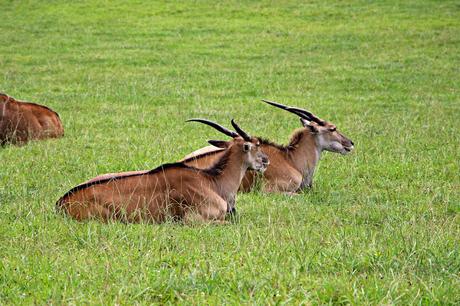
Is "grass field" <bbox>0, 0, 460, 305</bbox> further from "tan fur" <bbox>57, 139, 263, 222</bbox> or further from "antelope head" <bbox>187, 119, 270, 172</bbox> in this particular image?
"antelope head" <bbox>187, 119, 270, 172</bbox>

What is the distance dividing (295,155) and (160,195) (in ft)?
10.6

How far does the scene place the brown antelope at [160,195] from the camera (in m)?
7.61

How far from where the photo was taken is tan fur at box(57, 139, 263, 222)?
7602 millimetres

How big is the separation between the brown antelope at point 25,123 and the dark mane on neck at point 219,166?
197 inches

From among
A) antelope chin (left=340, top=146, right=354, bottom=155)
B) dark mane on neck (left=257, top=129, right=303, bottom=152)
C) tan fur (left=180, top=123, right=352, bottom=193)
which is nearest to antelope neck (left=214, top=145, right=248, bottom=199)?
tan fur (left=180, top=123, right=352, bottom=193)

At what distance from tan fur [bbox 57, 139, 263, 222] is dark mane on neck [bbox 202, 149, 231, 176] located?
1 centimetres

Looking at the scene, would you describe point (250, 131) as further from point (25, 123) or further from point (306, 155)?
point (25, 123)

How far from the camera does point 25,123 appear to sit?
43.4 feet

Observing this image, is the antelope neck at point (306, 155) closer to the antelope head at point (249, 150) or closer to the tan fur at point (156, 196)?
the antelope head at point (249, 150)

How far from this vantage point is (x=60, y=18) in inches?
1182

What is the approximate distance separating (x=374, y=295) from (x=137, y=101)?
1287 cm

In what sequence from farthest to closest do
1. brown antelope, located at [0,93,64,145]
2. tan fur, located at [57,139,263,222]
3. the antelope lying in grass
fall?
brown antelope, located at [0,93,64,145], the antelope lying in grass, tan fur, located at [57,139,263,222]

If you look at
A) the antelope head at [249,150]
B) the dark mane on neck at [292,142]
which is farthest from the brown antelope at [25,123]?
the antelope head at [249,150]

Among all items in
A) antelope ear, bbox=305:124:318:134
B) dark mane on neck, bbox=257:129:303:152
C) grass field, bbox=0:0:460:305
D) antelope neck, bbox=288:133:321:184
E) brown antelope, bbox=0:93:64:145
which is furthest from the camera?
brown antelope, bbox=0:93:64:145
